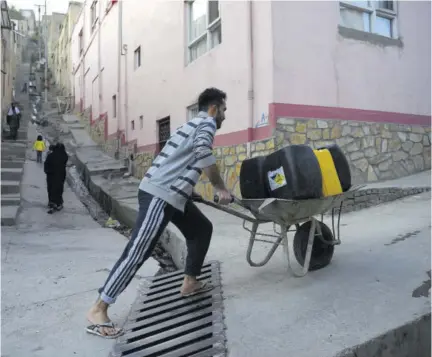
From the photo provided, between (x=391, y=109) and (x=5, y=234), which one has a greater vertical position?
(x=391, y=109)

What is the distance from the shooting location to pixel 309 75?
23.5 ft

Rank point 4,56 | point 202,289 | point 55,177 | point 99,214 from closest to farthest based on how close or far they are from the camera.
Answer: point 202,289
point 55,177
point 99,214
point 4,56

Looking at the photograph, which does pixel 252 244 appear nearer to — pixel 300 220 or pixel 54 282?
pixel 300 220

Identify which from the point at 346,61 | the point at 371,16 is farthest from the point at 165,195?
the point at 371,16

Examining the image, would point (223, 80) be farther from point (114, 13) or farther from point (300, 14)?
point (114, 13)

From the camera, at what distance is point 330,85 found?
7.36 metres

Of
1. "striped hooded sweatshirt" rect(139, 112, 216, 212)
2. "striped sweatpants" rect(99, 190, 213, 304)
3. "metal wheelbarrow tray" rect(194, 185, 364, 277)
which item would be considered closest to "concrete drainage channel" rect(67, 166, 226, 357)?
"striped sweatpants" rect(99, 190, 213, 304)

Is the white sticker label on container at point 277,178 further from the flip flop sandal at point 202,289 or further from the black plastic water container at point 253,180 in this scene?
the flip flop sandal at point 202,289

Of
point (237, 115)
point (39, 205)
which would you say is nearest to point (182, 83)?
point (237, 115)

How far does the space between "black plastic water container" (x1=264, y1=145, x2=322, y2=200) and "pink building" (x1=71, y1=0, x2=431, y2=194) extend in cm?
361

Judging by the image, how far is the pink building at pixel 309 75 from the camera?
6.99 m

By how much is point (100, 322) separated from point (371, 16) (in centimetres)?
792

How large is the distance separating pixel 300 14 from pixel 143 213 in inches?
223

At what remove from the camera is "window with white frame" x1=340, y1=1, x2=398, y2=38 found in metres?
7.81
